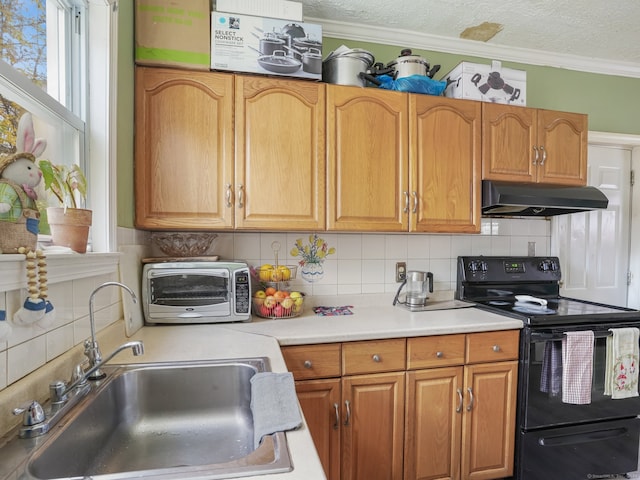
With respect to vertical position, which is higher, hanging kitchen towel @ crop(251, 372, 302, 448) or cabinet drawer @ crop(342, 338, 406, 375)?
hanging kitchen towel @ crop(251, 372, 302, 448)

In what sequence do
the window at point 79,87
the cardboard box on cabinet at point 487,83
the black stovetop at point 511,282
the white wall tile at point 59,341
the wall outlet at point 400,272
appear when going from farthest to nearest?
the wall outlet at point 400,272 → the black stovetop at point 511,282 → the cardboard box on cabinet at point 487,83 → the window at point 79,87 → the white wall tile at point 59,341

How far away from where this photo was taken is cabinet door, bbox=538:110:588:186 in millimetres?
2082

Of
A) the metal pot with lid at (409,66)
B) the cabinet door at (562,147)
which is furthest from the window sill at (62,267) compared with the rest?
the cabinet door at (562,147)

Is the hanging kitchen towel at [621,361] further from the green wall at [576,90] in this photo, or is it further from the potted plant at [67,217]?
the potted plant at [67,217]

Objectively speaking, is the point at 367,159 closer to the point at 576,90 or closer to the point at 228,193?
the point at 228,193

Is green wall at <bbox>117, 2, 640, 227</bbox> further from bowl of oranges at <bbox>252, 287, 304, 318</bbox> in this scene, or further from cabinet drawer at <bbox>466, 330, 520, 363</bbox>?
cabinet drawer at <bbox>466, 330, 520, 363</bbox>

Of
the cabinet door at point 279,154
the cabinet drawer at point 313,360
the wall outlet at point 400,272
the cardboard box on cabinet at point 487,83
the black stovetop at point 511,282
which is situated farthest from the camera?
the wall outlet at point 400,272

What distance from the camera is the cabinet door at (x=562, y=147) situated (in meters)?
2.08

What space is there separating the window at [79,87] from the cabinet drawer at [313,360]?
0.85 meters

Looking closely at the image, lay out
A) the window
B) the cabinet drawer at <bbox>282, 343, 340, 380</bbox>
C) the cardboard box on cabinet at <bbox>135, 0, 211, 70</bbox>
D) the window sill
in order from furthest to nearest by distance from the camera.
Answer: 1. the cardboard box on cabinet at <bbox>135, 0, 211, 70</bbox>
2. the cabinet drawer at <bbox>282, 343, 340, 380</bbox>
3. the window
4. the window sill

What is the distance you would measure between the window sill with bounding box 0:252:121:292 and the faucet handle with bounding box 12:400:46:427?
0.25 m

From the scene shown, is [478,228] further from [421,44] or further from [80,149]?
[80,149]

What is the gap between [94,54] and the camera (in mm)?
1295

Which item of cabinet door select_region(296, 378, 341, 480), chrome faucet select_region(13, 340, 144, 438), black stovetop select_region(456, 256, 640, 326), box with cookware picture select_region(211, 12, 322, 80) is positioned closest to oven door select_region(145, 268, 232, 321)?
cabinet door select_region(296, 378, 341, 480)
